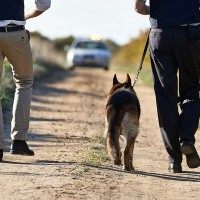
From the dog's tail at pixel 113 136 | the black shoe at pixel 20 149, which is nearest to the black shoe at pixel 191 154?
the dog's tail at pixel 113 136

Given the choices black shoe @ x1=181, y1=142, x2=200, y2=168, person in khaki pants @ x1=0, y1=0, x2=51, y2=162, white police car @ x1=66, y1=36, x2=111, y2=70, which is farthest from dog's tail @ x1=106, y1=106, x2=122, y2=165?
white police car @ x1=66, y1=36, x2=111, y2=70

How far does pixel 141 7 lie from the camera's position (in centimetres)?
810

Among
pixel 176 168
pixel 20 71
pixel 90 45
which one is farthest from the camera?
pixel 90 45

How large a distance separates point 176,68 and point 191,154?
88 centimetres

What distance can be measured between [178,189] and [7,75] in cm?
1146

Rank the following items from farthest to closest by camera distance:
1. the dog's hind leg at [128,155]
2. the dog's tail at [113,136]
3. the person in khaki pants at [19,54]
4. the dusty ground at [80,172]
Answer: the person in khaki pants at [19,54]
the dog's hind leg at [128,155]
the dog's tail at [113,136]
the dusty ground at [80,172]

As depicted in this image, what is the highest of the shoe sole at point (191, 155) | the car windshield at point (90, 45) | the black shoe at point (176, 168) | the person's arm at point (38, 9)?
the person's arm at point (38, 9)

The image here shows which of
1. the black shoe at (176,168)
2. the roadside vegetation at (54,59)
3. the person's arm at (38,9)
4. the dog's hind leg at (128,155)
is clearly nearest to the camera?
the dog's hind leg at (128,155)

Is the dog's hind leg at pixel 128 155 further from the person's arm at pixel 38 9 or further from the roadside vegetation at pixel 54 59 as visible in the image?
the roadside vegetation at pixel 54 59

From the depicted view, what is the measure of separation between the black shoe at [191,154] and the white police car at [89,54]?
2872 centimetres

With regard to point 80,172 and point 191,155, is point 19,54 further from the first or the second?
point 191,155

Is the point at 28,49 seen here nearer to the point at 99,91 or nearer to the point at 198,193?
the point at 198,193

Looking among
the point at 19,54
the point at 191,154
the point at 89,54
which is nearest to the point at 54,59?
the point at 89,54

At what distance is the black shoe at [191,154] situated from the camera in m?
7.82
